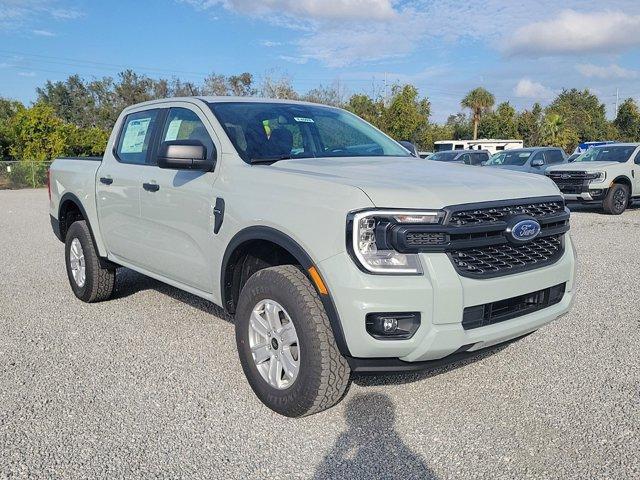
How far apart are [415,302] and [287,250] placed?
31.0 inches

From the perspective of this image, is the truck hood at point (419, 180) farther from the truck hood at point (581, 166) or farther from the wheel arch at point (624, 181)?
the wheel arch at point (624, 181)

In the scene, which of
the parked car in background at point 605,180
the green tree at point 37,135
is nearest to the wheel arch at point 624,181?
the parked car in background at point 605,180

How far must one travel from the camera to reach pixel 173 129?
4516 millimetres

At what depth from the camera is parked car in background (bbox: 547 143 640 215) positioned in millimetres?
13648

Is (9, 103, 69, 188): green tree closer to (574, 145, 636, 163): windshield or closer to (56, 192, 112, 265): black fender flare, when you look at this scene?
(574, 145, 636, 163): windshield

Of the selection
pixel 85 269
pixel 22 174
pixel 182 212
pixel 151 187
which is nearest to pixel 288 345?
pixel 182 212

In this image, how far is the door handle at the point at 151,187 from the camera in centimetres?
434

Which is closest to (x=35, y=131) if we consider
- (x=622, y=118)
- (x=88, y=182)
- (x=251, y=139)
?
(x=88, y=182)

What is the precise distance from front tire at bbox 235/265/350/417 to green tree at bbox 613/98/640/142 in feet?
208

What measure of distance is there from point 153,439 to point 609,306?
4468 millimetres

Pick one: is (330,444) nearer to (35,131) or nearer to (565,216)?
(565,216)

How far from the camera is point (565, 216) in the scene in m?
3.47

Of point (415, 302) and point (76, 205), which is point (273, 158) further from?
point (76, 205)

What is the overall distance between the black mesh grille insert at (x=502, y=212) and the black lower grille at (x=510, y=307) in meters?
0.44
